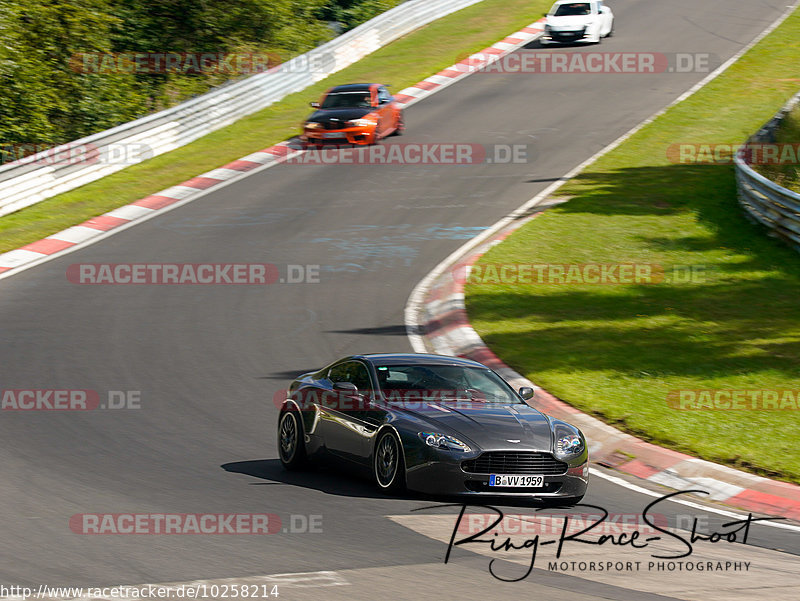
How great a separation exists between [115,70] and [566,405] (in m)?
Result: 28.2

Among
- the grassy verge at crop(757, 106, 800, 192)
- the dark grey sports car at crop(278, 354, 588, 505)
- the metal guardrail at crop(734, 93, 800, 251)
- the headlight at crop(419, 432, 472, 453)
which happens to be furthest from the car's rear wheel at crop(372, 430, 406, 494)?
the grassy verge at crop(757, 106, 800, 192)

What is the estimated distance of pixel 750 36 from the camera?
41000 millimetres

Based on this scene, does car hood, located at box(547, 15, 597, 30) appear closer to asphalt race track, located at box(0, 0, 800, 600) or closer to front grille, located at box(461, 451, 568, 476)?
asphalt race track, located at box(0, 0, 800, 600)

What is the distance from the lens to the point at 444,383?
435 inches

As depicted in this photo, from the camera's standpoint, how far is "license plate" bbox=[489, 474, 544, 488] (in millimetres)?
9820

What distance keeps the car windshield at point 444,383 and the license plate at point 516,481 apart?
119 cm

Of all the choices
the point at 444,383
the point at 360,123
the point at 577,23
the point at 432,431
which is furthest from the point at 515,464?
the point at 577,23

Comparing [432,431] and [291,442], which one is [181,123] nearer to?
[291,442]

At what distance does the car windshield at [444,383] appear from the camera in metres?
10.9

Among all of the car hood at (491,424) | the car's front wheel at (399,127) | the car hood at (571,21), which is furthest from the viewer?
the car hood at (571,21)

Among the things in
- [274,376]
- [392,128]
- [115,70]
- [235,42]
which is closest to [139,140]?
[392,128]

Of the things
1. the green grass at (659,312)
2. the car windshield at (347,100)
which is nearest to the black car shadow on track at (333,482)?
the green grass at (659,312)

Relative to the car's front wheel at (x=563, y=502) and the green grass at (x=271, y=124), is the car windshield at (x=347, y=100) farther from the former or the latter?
the car's front wheel at (x=563, y=502)

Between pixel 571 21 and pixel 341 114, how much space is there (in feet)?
44.8
